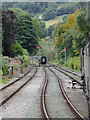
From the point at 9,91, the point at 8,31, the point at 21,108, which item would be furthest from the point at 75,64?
the point at 21,108

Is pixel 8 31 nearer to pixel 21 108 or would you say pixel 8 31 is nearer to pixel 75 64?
pixel 75 64

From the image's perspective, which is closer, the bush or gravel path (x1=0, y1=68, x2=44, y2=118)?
gravel path (x1=0, y1=68, x2=44, y2=118)

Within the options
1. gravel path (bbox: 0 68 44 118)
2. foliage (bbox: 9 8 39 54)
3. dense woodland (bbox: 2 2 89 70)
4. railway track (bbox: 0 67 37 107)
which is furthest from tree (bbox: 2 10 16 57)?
gravel path (bbox: 0 68 44 118)

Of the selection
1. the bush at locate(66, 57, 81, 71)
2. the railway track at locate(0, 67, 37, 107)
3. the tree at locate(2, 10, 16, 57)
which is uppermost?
the tree at locate(2, 10, 16, 57)

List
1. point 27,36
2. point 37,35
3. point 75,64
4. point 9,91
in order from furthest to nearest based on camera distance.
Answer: point 37,35 < point 27,36 < point 75,64 < point 9,91

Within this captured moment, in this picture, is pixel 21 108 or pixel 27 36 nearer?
pixel 21 108

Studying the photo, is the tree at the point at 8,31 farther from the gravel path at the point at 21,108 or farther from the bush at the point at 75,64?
the gravel path at the point at 21,108

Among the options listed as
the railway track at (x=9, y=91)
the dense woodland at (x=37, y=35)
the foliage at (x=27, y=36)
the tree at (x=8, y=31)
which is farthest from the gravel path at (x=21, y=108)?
the foliage at (x=27, y=36)

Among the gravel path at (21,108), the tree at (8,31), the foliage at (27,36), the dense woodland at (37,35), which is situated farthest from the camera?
the foliage at (27,36)

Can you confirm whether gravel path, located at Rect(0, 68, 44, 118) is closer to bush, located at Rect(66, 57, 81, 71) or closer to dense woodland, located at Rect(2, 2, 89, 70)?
dense woodland, located at Rect(2, 2, 89, 70)

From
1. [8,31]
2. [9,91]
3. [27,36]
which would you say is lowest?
[9,91]

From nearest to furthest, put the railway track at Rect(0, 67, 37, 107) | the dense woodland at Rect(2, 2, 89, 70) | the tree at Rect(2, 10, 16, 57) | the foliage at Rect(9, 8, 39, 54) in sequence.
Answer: the railway track at Rect(0, 67, 37, 107)
the dense woodland at Rect(2, 2, 89, 70)
the tree at Rect(2, 10, 16, 57)
the foliage at Rect(9, 8, 39, 54)

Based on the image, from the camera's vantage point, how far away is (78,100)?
35.8 feet

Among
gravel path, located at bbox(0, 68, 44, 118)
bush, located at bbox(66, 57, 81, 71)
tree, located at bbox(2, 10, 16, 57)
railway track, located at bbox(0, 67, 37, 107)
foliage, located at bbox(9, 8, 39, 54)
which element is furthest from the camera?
foliage, located at bbox(9, 8, 39, 54)
